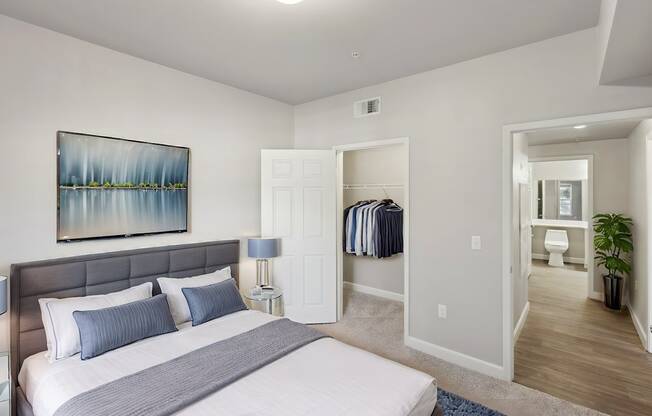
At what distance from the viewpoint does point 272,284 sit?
3932 mm

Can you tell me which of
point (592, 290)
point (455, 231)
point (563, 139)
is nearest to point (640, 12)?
point (455, 231)

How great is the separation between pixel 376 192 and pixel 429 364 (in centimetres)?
280

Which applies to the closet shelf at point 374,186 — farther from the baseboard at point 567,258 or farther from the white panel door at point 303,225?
the baseboard at point 567,258

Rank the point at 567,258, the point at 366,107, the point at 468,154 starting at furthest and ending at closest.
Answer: the point at 567,258 < the point at 366,107 < the point at 468,154

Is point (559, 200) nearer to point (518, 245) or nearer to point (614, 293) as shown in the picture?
point (614, 293)

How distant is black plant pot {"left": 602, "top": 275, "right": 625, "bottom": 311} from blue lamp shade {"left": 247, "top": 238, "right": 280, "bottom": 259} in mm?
4475

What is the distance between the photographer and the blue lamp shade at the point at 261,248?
357 centimetres

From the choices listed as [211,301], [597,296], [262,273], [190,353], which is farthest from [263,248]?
[597,296]

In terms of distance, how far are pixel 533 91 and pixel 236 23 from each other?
2323mm

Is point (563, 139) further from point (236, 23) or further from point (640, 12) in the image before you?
point (236, 23)

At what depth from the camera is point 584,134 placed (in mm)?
4633

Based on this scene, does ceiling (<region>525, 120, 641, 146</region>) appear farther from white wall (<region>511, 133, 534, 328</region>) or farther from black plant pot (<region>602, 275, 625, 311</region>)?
black plant pot (<region>602, 275, 625, 311</region>)

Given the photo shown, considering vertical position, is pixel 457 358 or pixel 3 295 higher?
pixel 3 295

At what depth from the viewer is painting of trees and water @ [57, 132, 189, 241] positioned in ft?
8.24
